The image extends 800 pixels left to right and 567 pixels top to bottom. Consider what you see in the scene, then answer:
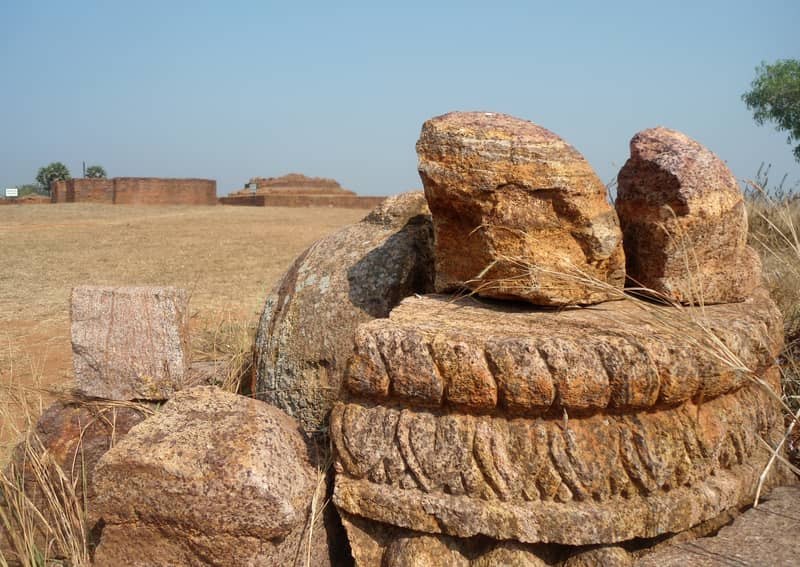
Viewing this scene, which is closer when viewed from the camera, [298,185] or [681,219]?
[681,219]

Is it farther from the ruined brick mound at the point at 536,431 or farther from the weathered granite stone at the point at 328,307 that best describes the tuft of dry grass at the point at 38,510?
the ruined brick mound at the point at 536,431

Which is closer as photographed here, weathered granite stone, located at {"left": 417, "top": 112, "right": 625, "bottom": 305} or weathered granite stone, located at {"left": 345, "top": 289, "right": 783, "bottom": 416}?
weathered granite stone, located at {"left": 345, "top": 289, "right": 783, "bottom": 416}

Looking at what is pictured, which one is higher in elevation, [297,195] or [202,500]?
[297,195]

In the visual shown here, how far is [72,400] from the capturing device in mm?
3141

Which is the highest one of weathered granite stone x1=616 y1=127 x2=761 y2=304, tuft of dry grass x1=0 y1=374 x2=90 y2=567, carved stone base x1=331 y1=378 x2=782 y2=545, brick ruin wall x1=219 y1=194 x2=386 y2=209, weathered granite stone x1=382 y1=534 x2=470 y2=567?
brick ruin wall x1=219 y1=194 x2=386 y2=209

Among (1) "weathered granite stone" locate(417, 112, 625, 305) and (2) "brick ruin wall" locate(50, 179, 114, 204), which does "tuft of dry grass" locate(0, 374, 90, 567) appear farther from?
(2) "brick ruin wall" locate(50, 179, 114, 204)

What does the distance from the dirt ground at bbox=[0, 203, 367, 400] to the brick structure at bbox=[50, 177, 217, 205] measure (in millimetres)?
3730

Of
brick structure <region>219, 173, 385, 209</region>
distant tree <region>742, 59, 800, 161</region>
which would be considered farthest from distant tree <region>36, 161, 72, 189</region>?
distant tree <region>742, 59, 800, 161</region>

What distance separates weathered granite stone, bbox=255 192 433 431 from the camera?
2.95 m

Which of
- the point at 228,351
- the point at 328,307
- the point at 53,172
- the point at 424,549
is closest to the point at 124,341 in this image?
the point at 328,307

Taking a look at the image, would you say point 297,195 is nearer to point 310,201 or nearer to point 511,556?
point 310,201

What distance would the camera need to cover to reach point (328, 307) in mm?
3021

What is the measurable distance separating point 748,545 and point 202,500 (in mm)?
1616

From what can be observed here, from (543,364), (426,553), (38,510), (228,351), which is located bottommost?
(38,510)
